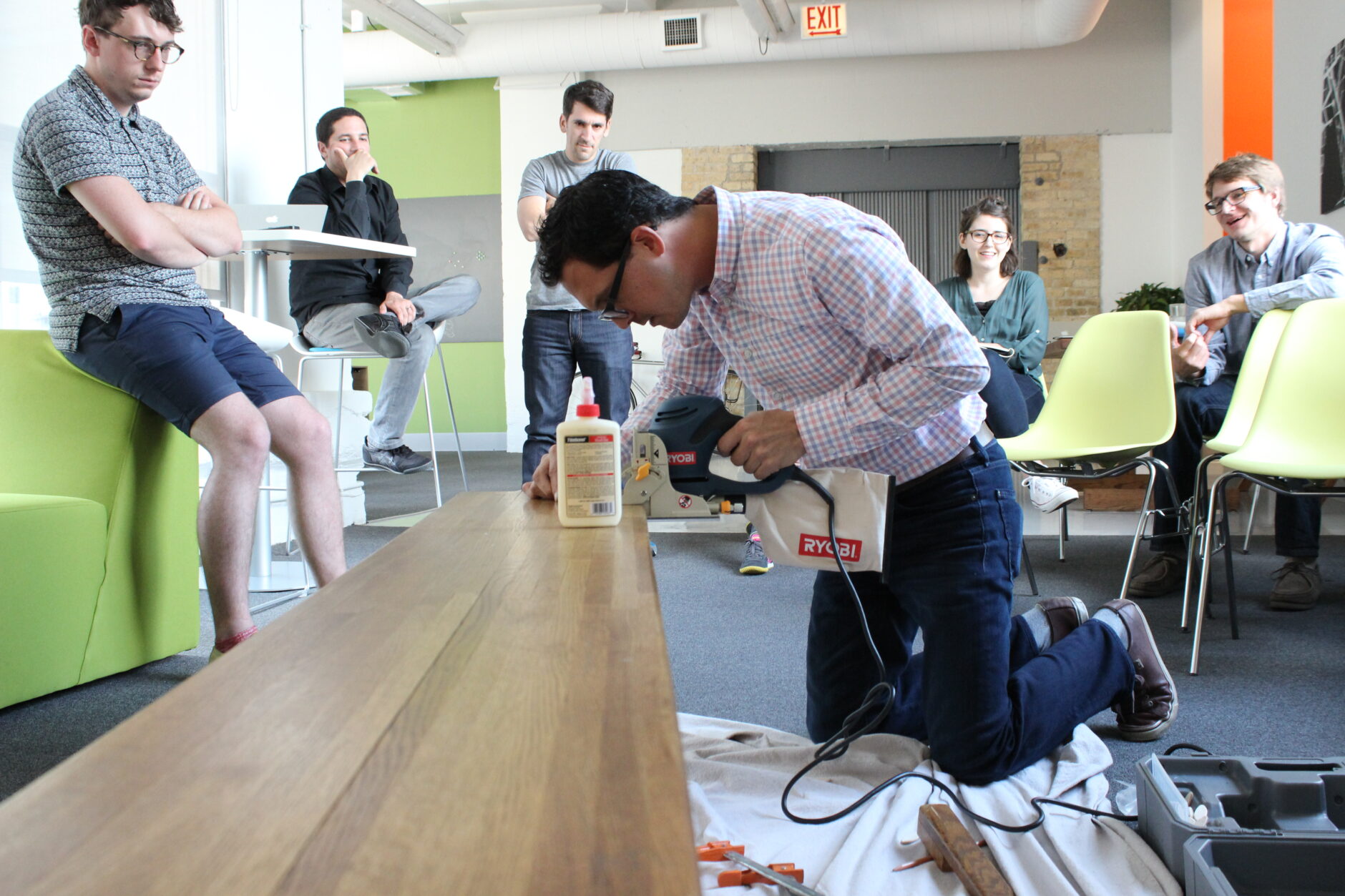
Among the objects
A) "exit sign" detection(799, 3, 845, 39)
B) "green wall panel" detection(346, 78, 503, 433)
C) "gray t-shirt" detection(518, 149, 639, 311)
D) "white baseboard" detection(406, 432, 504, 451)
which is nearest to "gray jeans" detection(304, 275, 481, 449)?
"gray t-shirt" detection(518, 149, 639, 311)

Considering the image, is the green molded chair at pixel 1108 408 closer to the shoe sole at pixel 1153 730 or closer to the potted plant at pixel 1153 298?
the shoe sole at pixel 1153 730

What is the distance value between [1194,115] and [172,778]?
26.6 feet

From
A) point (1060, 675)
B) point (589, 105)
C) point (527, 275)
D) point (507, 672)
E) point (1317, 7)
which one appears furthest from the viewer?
point (527, 275)

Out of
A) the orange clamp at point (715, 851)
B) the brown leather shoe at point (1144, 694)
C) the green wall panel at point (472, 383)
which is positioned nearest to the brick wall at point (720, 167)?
the green wall panel at point (472, 383)

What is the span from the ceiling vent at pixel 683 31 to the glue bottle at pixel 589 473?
7.11m

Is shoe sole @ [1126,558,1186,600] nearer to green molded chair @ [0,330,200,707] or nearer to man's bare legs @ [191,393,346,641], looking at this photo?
man's bare legs @ [191,393,346,641]

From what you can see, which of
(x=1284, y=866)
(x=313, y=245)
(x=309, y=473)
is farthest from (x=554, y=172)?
(x=1284, y=866)

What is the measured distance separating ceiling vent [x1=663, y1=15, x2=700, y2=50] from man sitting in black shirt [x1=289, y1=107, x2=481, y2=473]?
4576 millimetres

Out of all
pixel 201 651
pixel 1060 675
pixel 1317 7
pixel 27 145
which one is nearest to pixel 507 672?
pixel 1060 675

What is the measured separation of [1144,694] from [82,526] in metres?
2.17

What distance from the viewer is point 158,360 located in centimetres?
207

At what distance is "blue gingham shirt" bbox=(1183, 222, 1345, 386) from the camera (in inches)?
125

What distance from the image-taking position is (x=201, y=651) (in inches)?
99.6

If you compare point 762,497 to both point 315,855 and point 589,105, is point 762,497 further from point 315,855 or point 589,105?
point 589,105
